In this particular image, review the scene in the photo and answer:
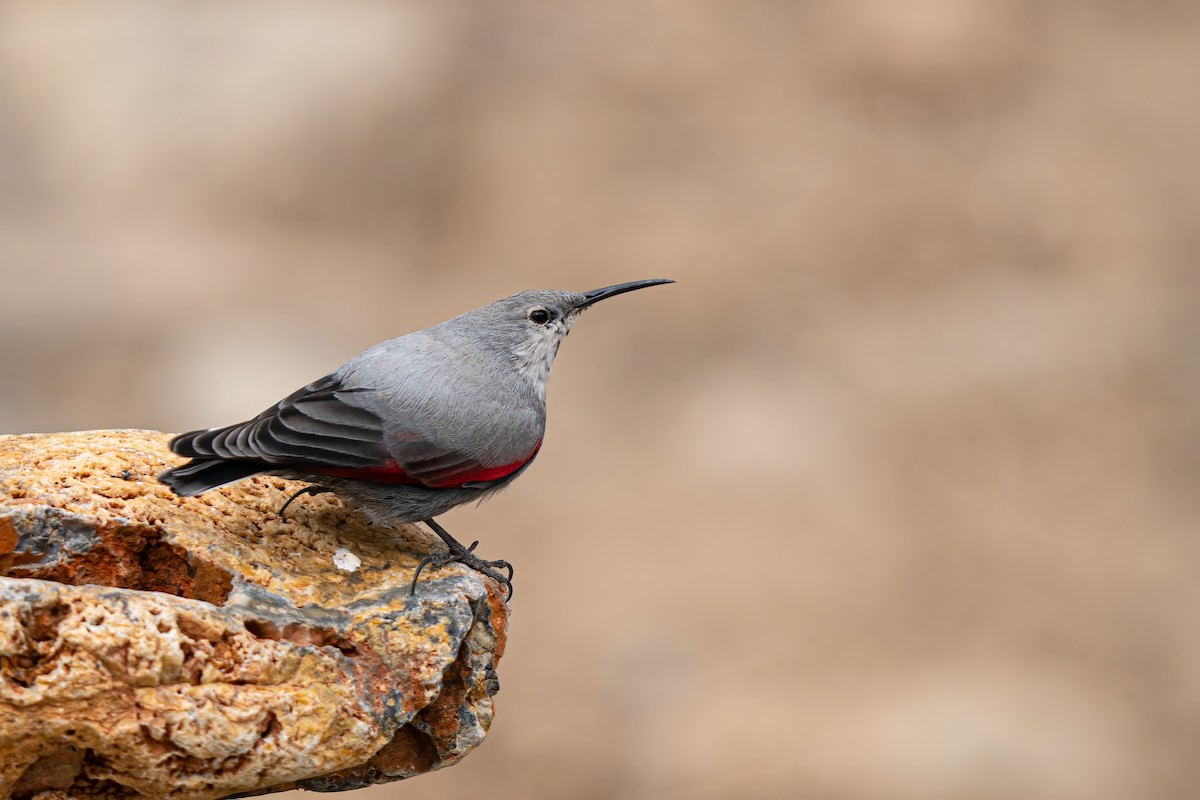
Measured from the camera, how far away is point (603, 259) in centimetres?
1545

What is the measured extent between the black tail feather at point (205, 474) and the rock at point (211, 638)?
0.14 m

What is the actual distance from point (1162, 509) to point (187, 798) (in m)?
12.1

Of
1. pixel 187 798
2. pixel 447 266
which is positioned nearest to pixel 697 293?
pixel 447 266

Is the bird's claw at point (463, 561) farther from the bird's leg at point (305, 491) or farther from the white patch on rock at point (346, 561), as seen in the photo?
the bird's leg at point (305, 491)

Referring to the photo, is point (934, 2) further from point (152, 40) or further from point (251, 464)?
point (251, 464)

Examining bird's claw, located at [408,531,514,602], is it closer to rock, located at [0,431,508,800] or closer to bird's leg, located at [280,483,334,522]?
rock, located at [0,431,508,800]

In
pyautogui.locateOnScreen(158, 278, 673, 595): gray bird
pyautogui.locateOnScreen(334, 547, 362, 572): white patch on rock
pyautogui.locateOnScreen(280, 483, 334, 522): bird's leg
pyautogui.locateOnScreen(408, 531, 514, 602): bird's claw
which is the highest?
pyautogui.locateOnScreen(158, 278, 673, 595): gray bird

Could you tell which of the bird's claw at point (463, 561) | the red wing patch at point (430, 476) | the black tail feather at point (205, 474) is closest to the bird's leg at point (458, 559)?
the bird's claw at point (463, 561)

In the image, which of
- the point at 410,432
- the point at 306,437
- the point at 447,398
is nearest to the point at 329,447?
the point at 306,437

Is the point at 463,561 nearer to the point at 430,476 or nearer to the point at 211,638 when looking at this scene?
the point at 430,476

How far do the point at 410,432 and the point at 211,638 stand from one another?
46.2 inches

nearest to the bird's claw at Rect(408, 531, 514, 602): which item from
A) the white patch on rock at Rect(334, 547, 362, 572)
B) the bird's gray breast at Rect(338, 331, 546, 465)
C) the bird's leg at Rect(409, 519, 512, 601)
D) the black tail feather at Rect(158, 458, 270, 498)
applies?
the bird's leg at Rect(409, 519, 512, 601)

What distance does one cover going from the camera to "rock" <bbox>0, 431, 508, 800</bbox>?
135 inches

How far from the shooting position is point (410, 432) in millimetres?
4590
